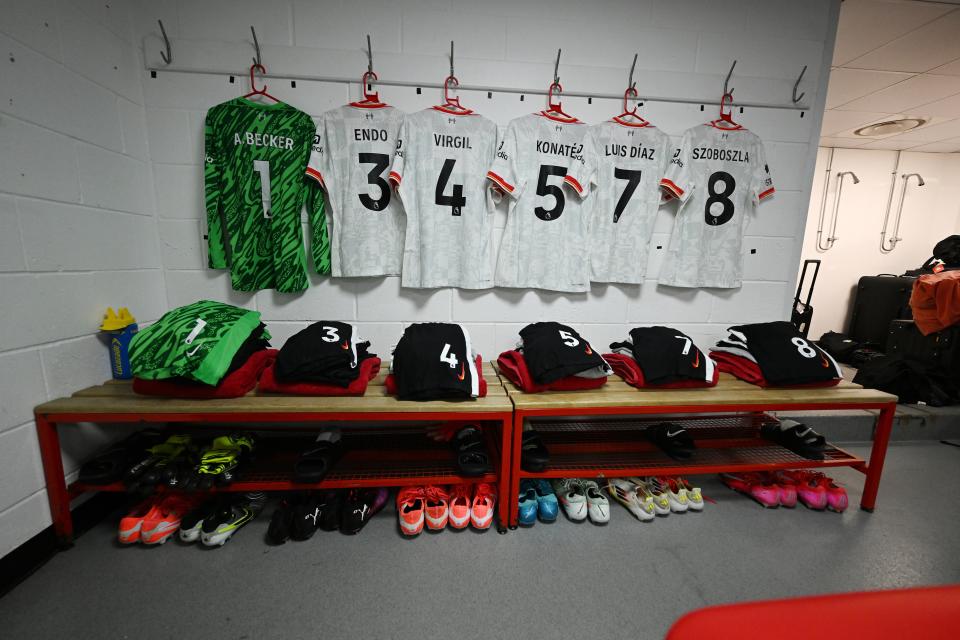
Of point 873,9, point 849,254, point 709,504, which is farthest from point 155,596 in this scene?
point 849,254

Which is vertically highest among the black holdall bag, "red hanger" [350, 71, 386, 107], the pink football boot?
"red hanger" [350, 71, 386, 107]

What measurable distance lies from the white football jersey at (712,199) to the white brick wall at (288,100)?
0.32 ft

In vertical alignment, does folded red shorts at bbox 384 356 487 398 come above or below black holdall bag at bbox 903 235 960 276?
below

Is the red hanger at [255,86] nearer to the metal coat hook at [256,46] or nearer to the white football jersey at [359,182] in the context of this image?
the metal coat hook at [256,46]

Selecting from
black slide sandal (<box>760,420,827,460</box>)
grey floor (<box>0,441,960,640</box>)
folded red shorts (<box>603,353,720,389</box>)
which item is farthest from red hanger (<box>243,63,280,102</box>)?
black slide sandal (<box>760,420,827,460</box>)

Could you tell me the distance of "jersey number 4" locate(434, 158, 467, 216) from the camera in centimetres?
187

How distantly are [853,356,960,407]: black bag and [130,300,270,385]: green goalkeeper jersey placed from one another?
13.9 feet

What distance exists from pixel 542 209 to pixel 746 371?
1.33m

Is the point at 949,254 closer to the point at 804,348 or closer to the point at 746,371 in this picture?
the point at 804,348

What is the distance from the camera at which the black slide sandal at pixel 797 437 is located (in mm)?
1825

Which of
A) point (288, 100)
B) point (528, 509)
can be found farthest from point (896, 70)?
point (288, 100)

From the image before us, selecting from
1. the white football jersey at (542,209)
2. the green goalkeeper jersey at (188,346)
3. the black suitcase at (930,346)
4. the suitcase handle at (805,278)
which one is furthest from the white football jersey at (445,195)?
the suitcase handle at (805,278)

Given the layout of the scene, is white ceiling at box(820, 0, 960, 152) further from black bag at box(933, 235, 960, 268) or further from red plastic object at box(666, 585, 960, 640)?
red plastic object at box(666, 585, 960, 640)

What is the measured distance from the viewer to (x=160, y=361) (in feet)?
4.49
